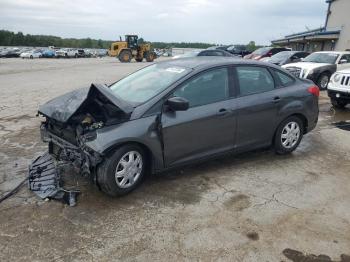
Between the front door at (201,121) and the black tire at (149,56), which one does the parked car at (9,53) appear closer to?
the black tire at (149,56)

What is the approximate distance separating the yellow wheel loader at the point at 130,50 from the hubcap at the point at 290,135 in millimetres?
31949

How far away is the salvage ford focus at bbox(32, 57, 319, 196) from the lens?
3963mm

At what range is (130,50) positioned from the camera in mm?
36312

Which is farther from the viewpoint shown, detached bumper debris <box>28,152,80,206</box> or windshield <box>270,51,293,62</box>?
windshield <box>270,51,293,62</box>

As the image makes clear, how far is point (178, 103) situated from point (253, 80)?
1570 mm

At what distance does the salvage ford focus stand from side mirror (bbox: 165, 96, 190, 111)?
1cm

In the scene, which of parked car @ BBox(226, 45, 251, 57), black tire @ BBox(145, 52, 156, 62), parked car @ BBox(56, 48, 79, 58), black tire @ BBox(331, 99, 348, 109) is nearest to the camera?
black tire @ BBox(331, 99, 348, 109)

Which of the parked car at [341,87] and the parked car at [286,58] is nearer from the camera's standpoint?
the parked car at [341,87]

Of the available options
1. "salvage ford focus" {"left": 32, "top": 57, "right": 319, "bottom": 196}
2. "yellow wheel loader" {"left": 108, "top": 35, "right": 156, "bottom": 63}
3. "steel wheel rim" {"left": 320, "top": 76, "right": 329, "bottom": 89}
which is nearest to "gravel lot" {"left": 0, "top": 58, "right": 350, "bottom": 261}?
"salvage ford focus" {"left": 32, "top": 57, "right": 319, "bottom": 196}

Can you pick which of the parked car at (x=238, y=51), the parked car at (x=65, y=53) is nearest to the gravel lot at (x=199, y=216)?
the parked car at (x=238, y=51)

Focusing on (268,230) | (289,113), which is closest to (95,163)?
(268,230)

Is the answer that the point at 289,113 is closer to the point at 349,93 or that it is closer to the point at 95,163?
the point at 95,163

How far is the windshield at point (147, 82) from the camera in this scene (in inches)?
175

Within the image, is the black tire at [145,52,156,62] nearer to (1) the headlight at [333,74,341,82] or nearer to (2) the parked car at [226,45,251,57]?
(2) the parked car at [226,45,251,57]
